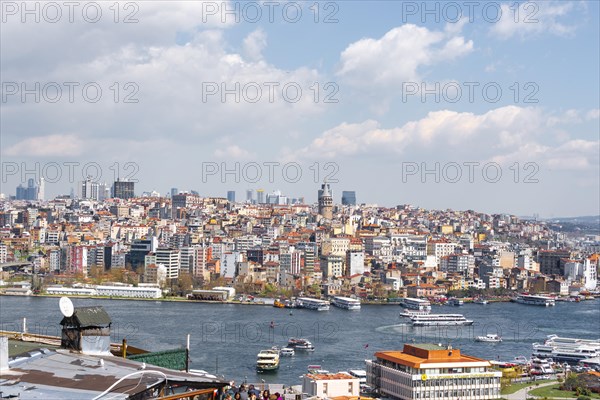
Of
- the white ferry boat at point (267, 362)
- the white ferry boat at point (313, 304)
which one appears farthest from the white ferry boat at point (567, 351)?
the white ferry boat at point (313, 304)

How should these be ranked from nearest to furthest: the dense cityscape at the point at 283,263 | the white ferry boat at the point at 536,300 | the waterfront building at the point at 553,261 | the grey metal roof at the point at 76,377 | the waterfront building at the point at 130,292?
the grey metal roof at the point at 76,377, the waterfront building at the point at 130,292, the dense cityscape at the point at 283,263, the white ferry boat at the point at 536,300, the waterfront building at the point at 553,261

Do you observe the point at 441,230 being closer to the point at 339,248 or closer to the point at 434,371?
the point at 339,248

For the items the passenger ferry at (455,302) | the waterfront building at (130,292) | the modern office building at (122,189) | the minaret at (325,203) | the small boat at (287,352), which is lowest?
the small boat at (287,352)

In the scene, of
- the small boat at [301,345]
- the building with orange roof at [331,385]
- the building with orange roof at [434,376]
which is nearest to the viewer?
the building with orange roof at [331,385]

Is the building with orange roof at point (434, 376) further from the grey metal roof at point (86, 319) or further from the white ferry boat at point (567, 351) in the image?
the grey metal roof at point (86, 319)

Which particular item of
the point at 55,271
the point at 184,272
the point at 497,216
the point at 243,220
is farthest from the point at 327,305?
the point at 497,216

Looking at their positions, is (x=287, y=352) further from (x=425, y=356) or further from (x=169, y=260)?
(x=169, y=260)

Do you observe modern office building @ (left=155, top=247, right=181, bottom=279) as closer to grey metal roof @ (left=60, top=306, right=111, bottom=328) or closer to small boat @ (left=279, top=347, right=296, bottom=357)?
small boat @ (left=279, top=347, right=296, bottom=357)
